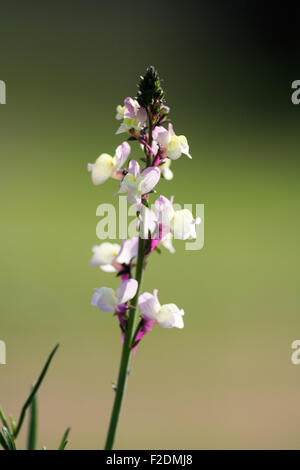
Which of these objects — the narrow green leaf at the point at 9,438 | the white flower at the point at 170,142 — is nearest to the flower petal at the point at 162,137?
the white flower at the point at 170,142

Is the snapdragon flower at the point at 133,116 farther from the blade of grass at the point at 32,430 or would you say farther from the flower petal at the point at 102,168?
the blade of grass at the point at 32,430

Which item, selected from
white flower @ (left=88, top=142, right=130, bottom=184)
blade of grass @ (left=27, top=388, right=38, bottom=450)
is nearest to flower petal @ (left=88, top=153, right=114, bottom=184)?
white flower @ (left=88, top=142, right=130, bottom=184)

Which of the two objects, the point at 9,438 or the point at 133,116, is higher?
the point at 133,116

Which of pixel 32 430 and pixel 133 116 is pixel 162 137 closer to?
pixel 133 116

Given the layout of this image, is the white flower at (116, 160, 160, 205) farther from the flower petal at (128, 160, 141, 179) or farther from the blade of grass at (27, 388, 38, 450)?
the blade of grass at (27, 388, 38, 450)

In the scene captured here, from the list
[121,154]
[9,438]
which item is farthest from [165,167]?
[9,438]
